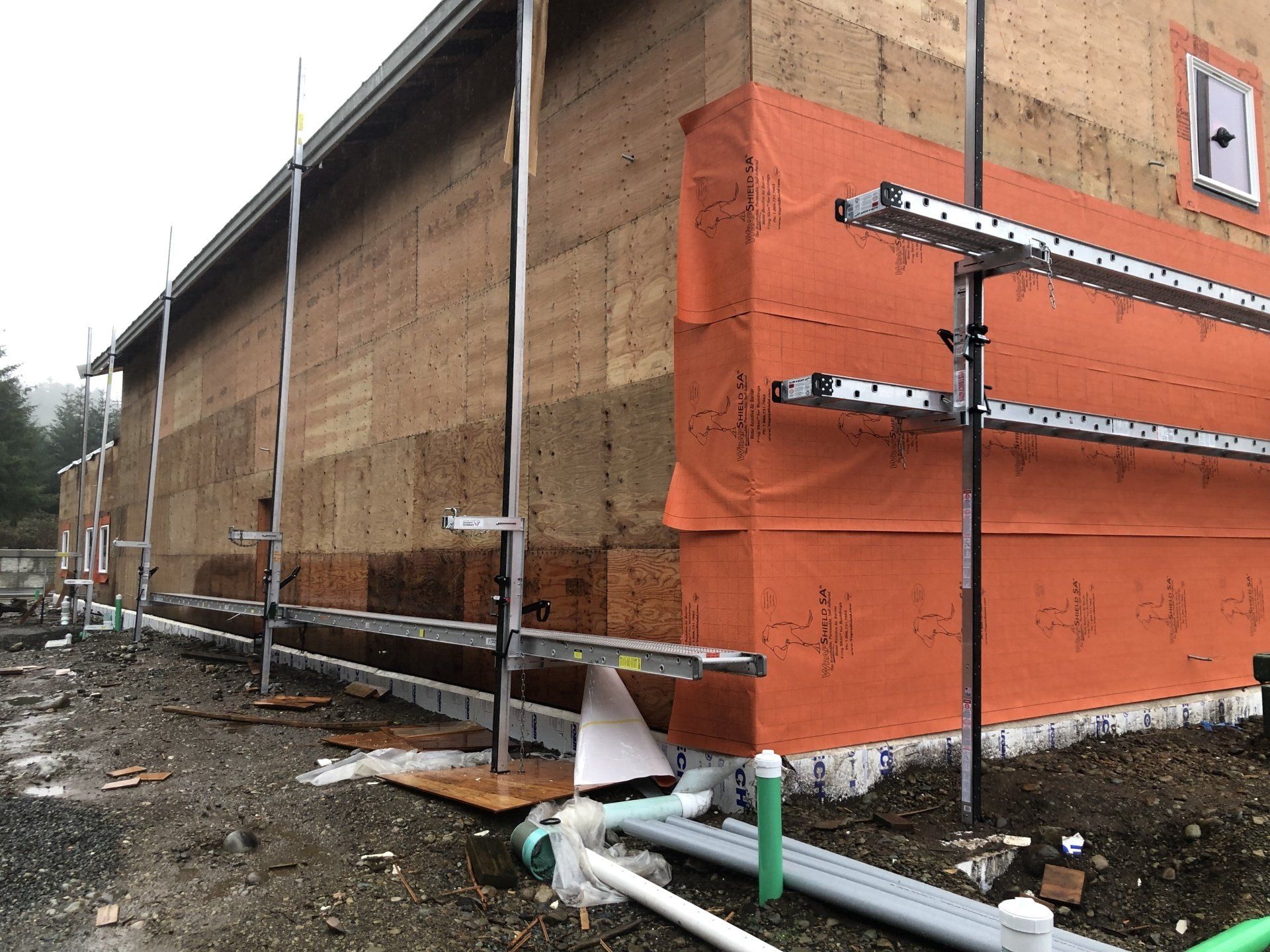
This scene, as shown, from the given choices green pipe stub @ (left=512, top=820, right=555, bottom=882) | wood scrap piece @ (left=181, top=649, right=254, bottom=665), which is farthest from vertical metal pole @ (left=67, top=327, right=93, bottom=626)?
green pipe stub @ (left=512, top=820, right=555, bottom=882)

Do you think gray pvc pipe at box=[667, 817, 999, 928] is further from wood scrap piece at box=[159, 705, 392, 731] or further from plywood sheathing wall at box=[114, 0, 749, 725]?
wood scrap piece at box=[159, 705, 392, 731]

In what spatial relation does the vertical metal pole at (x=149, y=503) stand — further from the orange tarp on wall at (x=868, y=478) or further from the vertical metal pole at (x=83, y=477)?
the orange tarp on wall at (x=868, y=478)

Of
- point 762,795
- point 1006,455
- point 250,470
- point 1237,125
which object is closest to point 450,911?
point 762,795

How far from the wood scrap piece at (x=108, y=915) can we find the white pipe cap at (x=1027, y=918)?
11.8 feet

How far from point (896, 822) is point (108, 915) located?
3.74 metres

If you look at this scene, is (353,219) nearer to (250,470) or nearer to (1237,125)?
(250,470)

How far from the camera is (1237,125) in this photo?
8.38 metres

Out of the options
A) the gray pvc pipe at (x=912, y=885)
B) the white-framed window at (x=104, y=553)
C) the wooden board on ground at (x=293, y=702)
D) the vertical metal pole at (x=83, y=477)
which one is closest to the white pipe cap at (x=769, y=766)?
the gray pvc pipe at (x=912, y=885)

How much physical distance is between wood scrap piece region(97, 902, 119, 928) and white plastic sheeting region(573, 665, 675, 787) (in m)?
2.25

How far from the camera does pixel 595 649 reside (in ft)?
16.3

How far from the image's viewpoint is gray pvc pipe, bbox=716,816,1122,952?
3.05 metres

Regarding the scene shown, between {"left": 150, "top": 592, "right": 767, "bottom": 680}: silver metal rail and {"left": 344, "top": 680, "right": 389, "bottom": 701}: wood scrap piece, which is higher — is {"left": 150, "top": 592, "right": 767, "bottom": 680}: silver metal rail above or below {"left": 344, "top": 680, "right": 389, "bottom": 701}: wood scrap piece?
above

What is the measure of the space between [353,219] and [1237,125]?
967 centimetres

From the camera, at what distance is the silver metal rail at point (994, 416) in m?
4.62
